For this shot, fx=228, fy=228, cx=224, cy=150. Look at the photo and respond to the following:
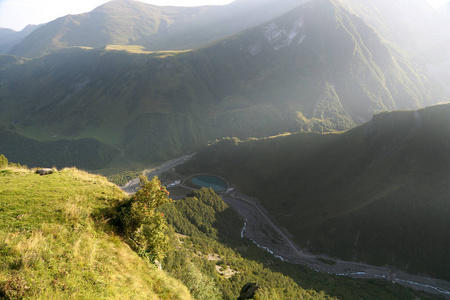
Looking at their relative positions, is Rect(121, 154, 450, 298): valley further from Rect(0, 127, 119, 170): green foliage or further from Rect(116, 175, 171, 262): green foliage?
Rect(0, 127, 119, 170): green foliage

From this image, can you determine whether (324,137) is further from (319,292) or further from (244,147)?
(319,292)

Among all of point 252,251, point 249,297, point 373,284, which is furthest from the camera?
point 252,251

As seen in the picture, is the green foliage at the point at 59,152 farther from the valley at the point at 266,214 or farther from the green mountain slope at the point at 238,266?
the green mountain slope at the point at 238,266

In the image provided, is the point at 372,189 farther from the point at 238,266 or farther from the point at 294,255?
the point at 238,266

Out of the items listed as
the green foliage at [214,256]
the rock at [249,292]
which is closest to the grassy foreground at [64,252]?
the green foliage at [214,256]

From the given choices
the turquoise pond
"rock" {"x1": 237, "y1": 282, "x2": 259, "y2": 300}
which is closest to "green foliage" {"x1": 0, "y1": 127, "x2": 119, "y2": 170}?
the turquoise pond

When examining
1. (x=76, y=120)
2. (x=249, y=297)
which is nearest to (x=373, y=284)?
(x=249, y=297)

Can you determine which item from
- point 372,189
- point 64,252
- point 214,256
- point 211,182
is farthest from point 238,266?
point 211,182
